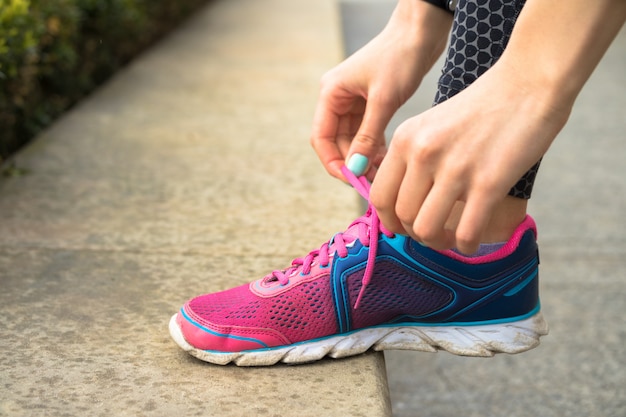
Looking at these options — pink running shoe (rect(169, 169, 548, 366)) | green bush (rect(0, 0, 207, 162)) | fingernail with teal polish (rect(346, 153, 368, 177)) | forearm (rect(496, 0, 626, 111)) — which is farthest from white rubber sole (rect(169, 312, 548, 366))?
green bush (rect(0, 0, 207, 162))

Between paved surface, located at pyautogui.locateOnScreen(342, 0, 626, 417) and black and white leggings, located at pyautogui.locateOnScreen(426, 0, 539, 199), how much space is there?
934 mm

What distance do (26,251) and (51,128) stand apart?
1.19 metres

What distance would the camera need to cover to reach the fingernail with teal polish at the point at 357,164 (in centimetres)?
151

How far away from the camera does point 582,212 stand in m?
3.33

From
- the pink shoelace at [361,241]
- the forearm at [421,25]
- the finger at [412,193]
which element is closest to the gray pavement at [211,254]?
the pink shoelace at [361,241]

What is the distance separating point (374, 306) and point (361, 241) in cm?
12

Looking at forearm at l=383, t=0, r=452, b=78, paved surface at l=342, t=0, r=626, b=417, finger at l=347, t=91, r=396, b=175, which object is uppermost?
forearm at l=383, t=0, r=452, b=78

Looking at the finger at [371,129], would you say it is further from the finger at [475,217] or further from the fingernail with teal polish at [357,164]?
the finger at [475,217]

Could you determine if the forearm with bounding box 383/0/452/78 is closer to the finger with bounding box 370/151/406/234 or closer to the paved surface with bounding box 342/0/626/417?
the finger with bounding box 370/151/406/234

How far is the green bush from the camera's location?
8.79 feet

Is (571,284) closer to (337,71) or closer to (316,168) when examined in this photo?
(316,168)

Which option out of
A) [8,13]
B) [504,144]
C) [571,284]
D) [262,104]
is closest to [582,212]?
[571,284]

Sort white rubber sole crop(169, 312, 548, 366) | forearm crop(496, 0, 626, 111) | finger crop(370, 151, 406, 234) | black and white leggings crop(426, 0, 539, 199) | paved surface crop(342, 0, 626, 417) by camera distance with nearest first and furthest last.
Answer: forearm crop(496, 0, 626, 111), finger crop(370, 151, 406, 234), black and white leggings crop(426, 0, 539, 199), white rubber sole crop(169, 312, 548, 366), paved surface crop(342, 0, 626, 417)

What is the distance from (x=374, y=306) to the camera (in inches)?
57.6
